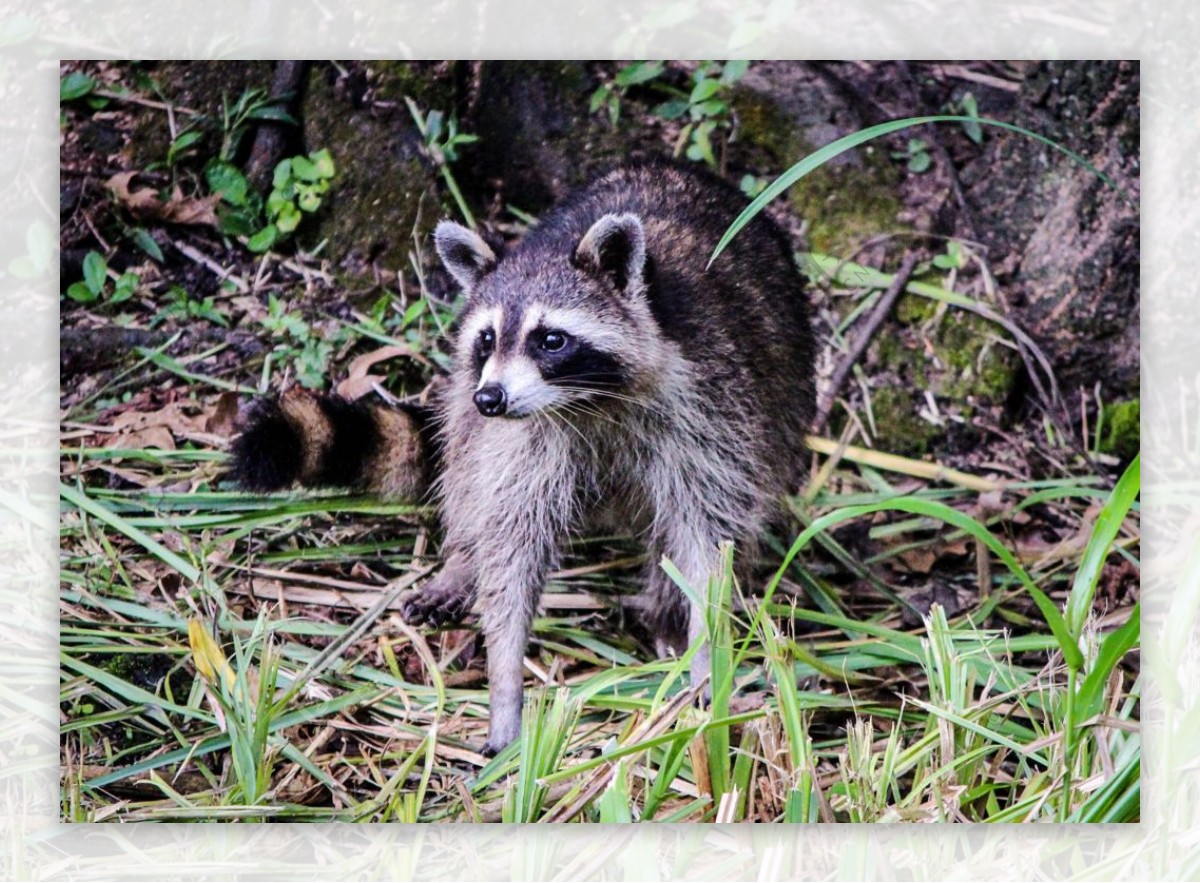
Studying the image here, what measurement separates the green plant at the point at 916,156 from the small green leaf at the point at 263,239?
164 cm

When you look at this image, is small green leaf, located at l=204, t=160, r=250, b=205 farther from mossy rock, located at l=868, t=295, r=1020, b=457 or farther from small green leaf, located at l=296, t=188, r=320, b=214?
mossy rock, located at l=868, t=295, r=1020, b=457

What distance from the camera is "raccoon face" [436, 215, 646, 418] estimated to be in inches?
127

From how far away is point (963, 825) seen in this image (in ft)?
10.6

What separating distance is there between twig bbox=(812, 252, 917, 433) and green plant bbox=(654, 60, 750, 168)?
0.62 meters

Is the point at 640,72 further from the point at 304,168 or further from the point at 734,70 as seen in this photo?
the point at 304,168

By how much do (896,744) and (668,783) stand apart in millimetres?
551

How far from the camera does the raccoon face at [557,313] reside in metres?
3.22

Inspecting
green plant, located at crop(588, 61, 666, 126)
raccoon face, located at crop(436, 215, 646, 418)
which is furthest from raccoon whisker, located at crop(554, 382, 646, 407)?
green plant, located at crop(588, 61, 666, 126)

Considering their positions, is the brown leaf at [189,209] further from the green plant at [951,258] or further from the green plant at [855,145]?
the green plant at [951,258]

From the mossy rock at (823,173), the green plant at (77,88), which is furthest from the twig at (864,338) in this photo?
the green plant at (77,88)

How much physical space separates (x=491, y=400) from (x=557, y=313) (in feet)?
0.99

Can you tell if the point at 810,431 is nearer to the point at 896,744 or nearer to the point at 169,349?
the point at 896,744

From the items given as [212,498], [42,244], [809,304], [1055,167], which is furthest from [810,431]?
[42,244]

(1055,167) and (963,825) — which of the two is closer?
(963,825)
